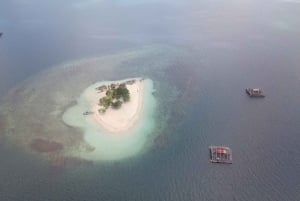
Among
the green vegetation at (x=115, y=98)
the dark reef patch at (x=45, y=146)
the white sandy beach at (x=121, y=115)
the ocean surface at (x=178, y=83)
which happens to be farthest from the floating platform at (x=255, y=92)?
the dark reef patch at (x=45, y=146)

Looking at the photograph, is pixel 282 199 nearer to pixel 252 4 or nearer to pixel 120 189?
pixel 120 189

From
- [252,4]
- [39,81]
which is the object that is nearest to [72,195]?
[39,81]

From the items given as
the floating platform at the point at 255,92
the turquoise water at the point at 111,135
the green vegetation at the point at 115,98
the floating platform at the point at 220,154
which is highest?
the floating platform at the point at 255,92

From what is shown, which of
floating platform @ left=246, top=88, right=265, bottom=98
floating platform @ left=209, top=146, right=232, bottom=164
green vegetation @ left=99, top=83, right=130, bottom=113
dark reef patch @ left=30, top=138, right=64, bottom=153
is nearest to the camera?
floating platform @ left=209, top=146, right=232, bottom=164

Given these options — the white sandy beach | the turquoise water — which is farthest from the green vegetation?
the turquoise water

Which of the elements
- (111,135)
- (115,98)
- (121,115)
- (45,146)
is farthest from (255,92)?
(45,146)

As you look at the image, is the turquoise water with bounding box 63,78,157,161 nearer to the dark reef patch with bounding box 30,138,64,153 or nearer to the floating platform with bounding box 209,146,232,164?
the dark reef patch with bounding box 30,138,64,153

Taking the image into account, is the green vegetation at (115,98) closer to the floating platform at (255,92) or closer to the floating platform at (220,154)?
the floating platform at (220,154)

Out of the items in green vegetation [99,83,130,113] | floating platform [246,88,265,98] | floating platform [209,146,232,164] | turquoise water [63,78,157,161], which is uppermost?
floating platform [246,88,265,98]
